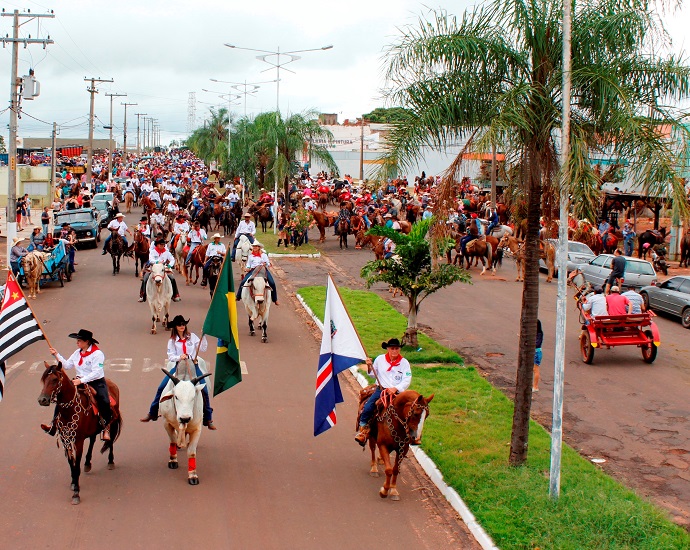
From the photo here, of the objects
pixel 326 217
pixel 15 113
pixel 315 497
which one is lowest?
pixel 315 497

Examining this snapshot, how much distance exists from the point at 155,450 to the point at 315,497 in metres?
2.78

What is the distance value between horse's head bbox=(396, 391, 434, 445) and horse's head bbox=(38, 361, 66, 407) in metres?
4.05

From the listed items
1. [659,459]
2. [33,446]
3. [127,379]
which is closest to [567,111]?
[659,459]

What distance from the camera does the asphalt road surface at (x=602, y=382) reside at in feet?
40.8

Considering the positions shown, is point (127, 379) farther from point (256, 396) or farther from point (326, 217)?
point (326, 217)

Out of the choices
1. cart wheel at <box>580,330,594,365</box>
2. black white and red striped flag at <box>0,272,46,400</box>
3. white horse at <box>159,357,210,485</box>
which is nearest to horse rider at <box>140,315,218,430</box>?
white horse at <box>159,357,210,485</box>

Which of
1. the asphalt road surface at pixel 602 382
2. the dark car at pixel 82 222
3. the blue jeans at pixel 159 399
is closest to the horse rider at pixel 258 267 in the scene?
the asphalt road surface at pixel 602 382

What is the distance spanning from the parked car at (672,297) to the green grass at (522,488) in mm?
10519

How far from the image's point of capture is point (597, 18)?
10836 mm

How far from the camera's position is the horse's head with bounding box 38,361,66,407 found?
10008 mm

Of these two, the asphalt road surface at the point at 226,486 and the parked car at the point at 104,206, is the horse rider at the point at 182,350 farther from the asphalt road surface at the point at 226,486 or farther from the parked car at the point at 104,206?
the parked car at the point at 104,206

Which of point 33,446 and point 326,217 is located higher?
point 326,217

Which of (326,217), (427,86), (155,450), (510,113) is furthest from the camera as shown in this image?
(326,217)

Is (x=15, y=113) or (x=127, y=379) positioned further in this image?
(x=15, y=113)
